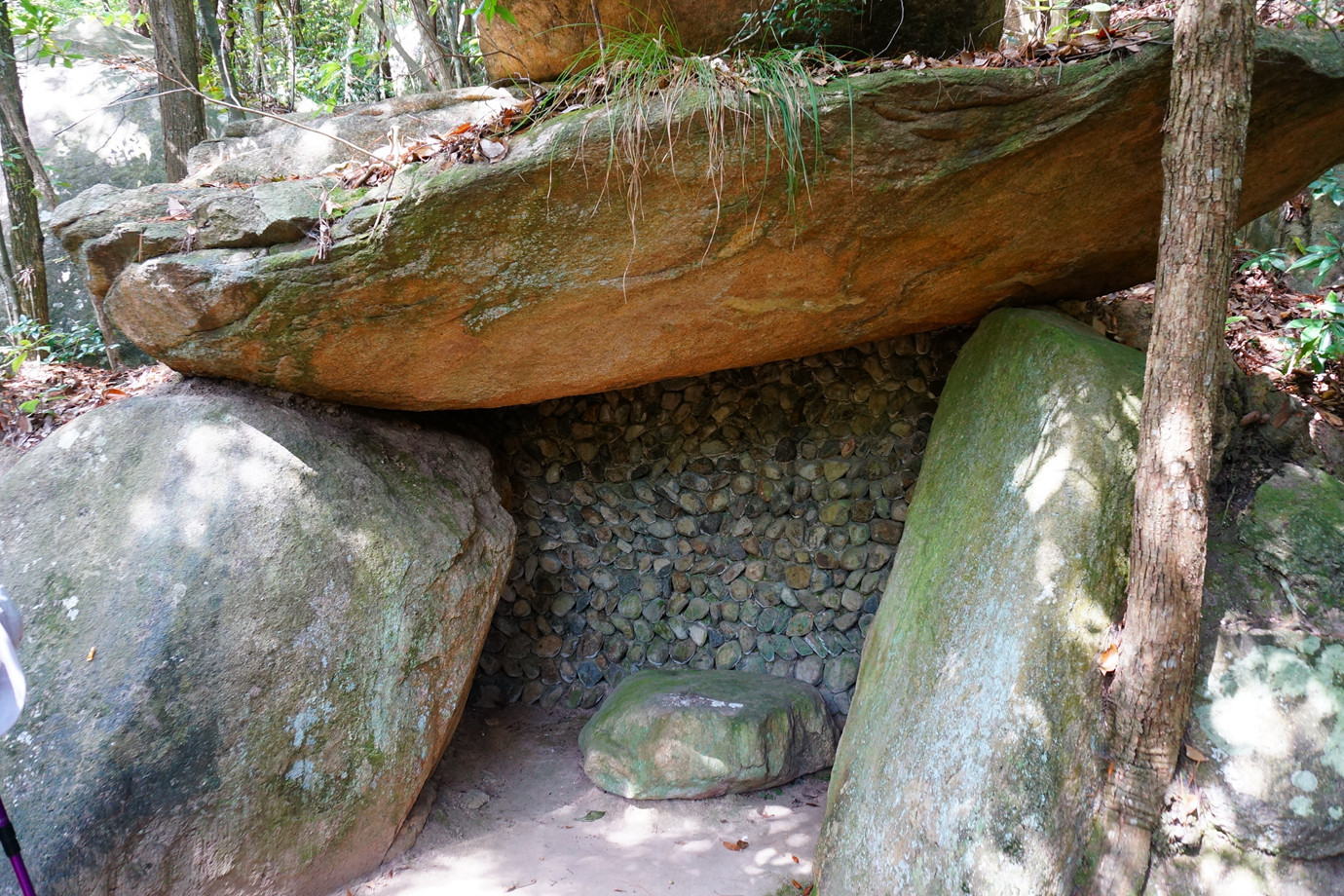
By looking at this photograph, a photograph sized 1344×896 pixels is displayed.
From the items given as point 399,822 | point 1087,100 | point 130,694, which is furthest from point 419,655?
point 1087,100

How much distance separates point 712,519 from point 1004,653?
1.90m

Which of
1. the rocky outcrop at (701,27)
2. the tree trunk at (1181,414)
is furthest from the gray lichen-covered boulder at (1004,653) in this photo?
the rocky outcrop at (701,27)

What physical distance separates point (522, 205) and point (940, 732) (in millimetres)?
2180

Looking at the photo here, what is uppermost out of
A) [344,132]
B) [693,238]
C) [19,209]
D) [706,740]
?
[344,132]

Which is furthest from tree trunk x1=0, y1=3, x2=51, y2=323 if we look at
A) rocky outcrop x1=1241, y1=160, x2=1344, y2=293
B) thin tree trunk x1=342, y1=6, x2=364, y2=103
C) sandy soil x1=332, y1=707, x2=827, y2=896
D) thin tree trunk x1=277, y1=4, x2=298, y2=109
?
rocky outcrop x1=1241, y1=160, x2=1344, y2=293

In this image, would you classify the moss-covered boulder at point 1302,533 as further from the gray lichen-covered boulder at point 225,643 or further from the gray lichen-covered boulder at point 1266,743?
the gray lichen-covered boulder at point 225,643

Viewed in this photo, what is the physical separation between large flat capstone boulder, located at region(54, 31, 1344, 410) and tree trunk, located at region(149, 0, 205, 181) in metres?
1.75

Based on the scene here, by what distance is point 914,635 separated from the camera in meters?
2.72

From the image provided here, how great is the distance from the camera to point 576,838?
123 inches

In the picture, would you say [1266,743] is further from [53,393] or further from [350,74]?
[350,74]

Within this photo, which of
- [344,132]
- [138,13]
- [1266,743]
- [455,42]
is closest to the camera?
[1266,743]

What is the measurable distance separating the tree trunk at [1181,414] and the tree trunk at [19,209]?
5762 millimetres

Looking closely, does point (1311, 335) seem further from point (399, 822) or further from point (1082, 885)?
point (399, 822)

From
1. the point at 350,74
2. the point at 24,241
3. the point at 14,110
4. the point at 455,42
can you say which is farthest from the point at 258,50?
the point at 24,241
